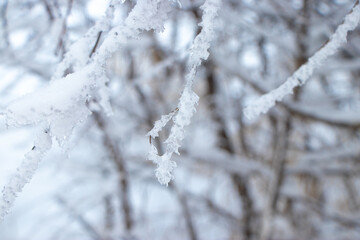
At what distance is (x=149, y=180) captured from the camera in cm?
228

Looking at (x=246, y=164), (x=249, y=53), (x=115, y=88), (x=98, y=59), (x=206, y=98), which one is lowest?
(x=98, y=59)

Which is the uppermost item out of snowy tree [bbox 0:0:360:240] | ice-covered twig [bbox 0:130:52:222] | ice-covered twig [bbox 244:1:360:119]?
snowy tree [bbox 0:0:360:240]

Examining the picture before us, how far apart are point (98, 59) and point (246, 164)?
4.69 feet

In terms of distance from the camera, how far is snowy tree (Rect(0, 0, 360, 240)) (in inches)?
15.6

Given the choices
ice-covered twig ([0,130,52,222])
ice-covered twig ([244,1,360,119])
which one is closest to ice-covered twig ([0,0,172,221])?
ice-covered twig ([0,130,52,222])

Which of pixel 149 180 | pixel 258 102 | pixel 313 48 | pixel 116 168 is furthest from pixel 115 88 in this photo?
pixel 258 102

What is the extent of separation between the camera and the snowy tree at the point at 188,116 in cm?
40

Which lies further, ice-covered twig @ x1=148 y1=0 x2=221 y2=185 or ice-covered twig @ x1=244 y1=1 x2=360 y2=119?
ice-covered twig @ x1=244 y1=1 x2=360 y2=119

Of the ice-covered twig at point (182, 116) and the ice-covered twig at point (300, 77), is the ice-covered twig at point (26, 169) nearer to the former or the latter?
the ice-covered twig at point (182, 116)

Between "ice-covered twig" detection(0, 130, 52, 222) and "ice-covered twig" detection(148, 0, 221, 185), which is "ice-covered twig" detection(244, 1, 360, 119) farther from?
"ice-covered twig" detection(0, 130, 52, 222)

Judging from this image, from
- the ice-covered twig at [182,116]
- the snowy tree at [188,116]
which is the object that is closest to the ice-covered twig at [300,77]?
the snowy tree at [188,116]

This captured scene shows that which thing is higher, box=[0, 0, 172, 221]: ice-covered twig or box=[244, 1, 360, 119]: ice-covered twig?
box=[244, 1, 360, 119]: ice-covered twig

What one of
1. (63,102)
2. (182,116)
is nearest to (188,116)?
(182,116)

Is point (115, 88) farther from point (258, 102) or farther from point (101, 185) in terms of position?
point (258, 102)
